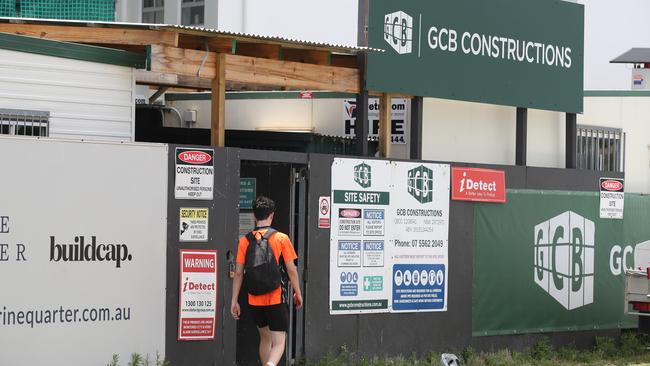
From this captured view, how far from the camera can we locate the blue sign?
14375mm

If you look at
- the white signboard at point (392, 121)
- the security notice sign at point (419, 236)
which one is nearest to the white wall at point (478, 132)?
the white signboard at point (392, 121)

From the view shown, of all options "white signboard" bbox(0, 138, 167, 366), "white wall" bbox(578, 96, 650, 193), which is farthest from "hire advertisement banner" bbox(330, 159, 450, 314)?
"white wall" bbox(578, 96, 650, 193)

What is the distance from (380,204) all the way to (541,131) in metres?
5.31

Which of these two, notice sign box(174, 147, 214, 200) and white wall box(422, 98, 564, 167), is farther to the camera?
white wall box(422, 98, 564, 167)

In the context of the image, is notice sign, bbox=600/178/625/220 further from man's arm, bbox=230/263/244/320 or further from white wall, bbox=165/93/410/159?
man's arm, bbox=230/263/244/320

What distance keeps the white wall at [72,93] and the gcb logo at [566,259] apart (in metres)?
5.88

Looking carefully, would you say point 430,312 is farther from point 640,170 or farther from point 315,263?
point 640,170

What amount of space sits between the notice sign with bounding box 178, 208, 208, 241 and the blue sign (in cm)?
Result: 280

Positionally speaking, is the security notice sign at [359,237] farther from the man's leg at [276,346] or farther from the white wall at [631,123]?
the white wall at [631,123]

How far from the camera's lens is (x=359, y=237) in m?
14.0

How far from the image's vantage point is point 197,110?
18.2 meters

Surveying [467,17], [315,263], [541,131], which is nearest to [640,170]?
[541,131]

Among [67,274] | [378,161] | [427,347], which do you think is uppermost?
[378,161]

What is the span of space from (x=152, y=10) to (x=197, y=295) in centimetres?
1309
